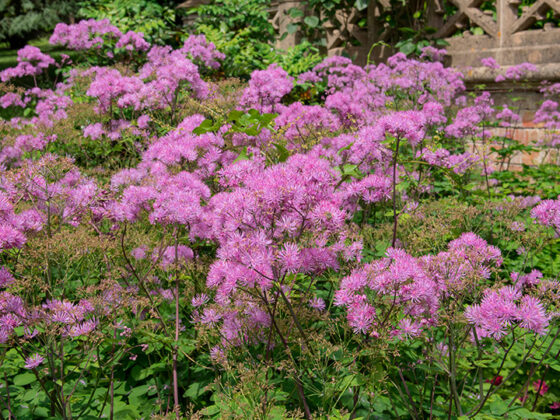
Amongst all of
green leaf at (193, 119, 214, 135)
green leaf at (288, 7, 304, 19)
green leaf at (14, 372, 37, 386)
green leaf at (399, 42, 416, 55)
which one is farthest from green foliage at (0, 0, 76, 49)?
green leaf at (14, 372, 37, 386)

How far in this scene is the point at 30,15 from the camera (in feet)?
83.3

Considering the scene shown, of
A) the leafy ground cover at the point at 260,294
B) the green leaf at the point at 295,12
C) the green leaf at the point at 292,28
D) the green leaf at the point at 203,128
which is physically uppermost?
the green leaf at the point at 295,12

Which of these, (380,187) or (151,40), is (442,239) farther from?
(151,40)

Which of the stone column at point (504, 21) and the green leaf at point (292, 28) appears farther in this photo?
the green leaf at point (292, 28)

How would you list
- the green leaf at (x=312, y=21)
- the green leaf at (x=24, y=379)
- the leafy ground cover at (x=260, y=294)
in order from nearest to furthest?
the leafy ground cover at (x=260, y=294), the green leaf at (x=24, y=379), the green leaf at (x=312, y=21)

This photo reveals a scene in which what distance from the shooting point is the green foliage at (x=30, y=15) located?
24547 millimetres

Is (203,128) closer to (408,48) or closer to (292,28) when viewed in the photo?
(408,48)

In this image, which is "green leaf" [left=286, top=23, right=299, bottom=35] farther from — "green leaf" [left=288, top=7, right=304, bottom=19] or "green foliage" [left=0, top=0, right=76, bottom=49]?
"green foliage" [left=0, top=0, right=76, bottom=49]

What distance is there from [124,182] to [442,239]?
68.7 inches

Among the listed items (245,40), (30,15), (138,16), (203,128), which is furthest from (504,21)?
(30,15)

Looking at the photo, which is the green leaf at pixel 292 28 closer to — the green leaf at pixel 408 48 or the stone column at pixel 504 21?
the green leaf at pixel 408 48

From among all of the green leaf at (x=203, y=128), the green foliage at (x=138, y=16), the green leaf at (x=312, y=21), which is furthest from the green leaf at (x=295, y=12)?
the green leaf at (x=203, y=128)

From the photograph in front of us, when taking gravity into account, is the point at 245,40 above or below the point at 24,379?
above

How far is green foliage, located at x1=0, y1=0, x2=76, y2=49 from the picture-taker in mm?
24547
